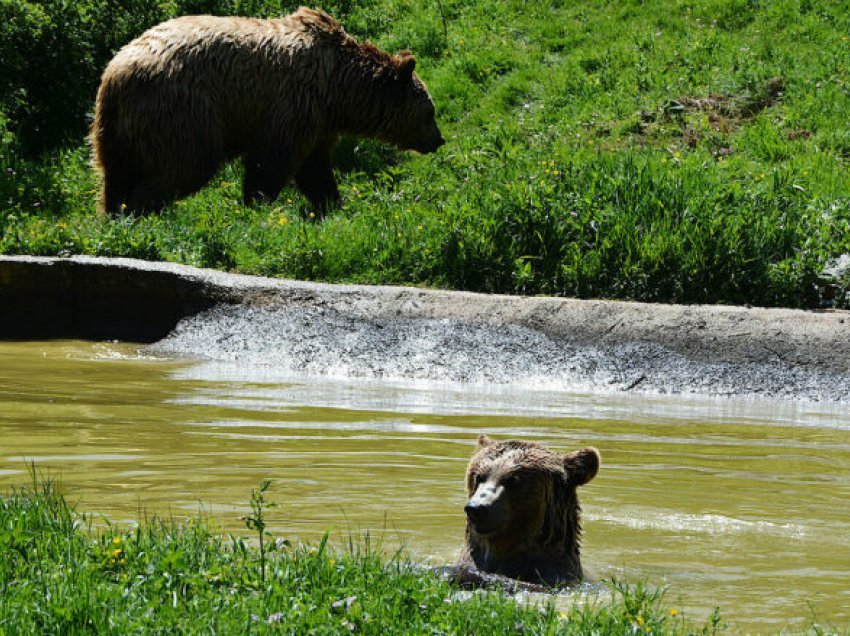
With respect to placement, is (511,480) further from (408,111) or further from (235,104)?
(408,111)

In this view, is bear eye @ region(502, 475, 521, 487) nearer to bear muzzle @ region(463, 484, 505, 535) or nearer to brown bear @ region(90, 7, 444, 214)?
bear muzzle @ region(463, 484, 505, 535)

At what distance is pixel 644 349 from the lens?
933 cm

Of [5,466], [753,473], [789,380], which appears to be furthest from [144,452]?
[789,380]

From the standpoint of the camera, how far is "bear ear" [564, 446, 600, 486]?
5.24m

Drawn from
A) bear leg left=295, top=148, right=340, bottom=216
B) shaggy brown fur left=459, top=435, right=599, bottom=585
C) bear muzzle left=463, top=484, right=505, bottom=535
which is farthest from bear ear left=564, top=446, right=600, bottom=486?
bear leg left=295, top=148, right=340, bottom=216

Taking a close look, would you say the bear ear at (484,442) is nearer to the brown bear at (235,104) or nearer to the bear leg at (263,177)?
the brown bear at (235,104)

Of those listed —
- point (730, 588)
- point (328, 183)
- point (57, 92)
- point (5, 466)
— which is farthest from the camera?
point (57, 92)

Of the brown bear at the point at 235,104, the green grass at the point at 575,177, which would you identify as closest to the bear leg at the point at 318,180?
the brown bear at the point at 235,104

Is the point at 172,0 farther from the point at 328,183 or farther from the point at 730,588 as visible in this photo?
the point at 730,588

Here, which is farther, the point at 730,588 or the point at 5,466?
the point at 5,466

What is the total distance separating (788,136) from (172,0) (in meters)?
7.23

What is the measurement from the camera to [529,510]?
521 cm

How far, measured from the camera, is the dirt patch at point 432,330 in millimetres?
9141

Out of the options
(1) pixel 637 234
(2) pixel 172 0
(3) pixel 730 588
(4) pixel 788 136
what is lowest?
(3) pixel 730 588
